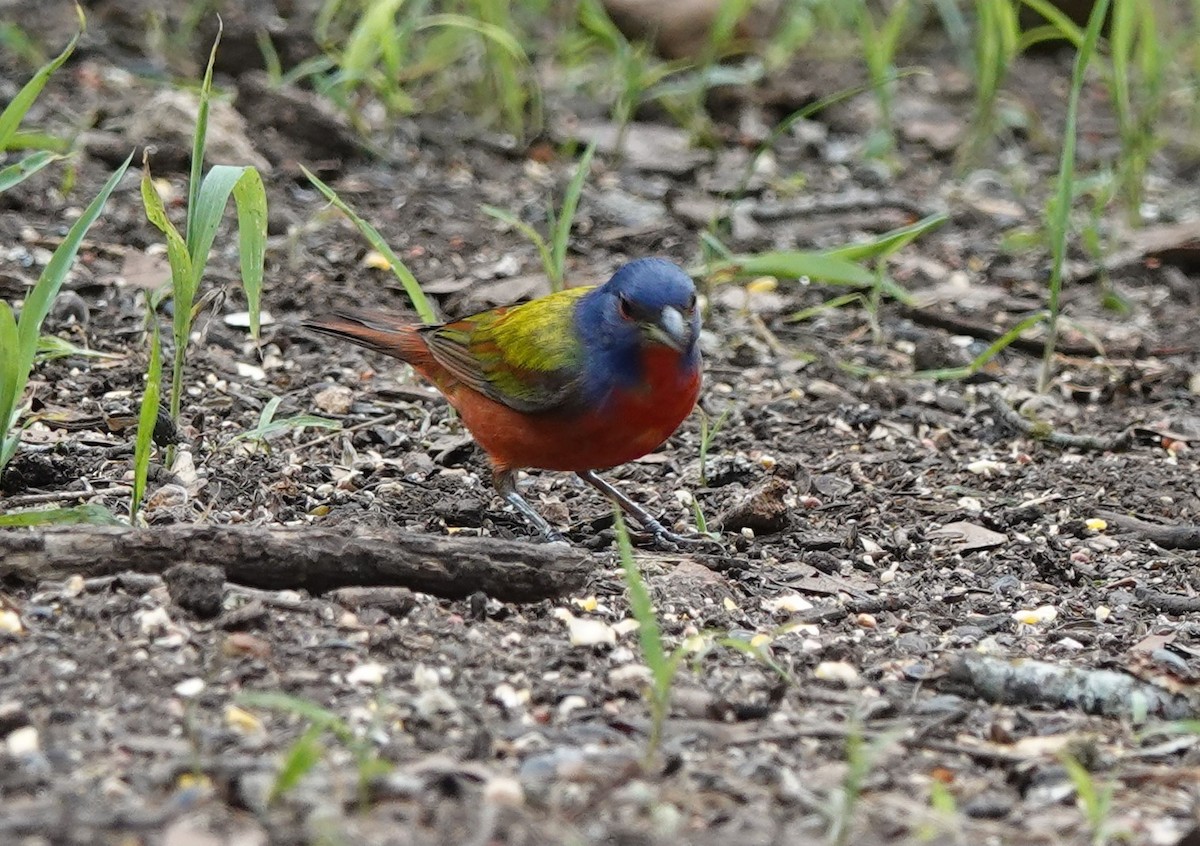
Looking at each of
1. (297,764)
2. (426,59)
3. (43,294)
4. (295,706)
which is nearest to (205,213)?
(43,294)

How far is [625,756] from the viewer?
2.93m

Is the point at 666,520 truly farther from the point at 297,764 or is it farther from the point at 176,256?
the point at 297,764

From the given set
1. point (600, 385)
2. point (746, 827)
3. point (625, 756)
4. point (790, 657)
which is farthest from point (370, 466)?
point (746, 827)

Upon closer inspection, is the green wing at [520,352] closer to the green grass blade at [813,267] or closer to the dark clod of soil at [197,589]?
the green grass blade at [813,267]

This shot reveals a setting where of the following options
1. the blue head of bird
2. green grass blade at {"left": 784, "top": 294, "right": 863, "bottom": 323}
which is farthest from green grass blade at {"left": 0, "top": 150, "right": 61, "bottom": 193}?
green grass blade at {"left": 784, "top": 294, "right": 863, "bottom": 323}

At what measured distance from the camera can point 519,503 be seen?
4516mm

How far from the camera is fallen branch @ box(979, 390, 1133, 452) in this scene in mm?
5160

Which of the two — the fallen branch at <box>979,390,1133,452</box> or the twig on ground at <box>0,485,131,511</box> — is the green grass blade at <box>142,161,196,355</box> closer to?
the twig on ground at <box>0,485,131,511</box>

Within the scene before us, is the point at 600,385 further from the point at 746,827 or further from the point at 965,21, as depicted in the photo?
the point at 965,21

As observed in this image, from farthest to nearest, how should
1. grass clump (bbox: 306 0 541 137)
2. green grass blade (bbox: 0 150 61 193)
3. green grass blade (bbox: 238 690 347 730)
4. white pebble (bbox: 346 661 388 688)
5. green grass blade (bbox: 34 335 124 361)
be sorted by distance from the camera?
grass clump (bbox: 306 0 541 137), green grass blade (bbox: 34 335 124 361), green grass blade (bbox: 0 150 61 193), white pebble (bbox: 346 661 388 688), green grass blade (bbox: 238 690 347 730)

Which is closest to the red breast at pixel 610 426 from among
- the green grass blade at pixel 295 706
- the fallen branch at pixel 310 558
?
the fallen branch at pixel 310 558

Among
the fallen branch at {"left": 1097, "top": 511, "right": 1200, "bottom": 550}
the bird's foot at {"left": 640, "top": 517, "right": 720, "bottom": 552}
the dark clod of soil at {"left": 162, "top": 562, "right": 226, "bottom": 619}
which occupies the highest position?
the dark clod of soil at {"left": 162, "top": 562, "right": 226, "bottom": 619}

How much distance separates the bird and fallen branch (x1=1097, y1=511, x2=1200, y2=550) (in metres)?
1.27

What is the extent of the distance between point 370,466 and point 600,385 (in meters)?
0.86
